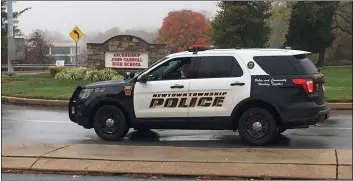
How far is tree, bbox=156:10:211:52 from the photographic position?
10750 mm

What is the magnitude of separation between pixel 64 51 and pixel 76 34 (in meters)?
1.60

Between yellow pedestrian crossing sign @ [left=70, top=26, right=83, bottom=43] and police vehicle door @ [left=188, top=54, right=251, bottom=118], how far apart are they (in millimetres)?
3945

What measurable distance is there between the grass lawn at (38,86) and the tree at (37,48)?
912 mm

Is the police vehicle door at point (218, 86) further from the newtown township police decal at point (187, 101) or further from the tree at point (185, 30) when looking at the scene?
the tree at point (185, 30)

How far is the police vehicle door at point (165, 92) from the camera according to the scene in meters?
A: 8.17

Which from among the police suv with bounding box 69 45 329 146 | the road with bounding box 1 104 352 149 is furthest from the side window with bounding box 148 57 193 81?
the road with bounding box 1 104 352 149

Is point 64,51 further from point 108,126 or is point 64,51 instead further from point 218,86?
point 218,86

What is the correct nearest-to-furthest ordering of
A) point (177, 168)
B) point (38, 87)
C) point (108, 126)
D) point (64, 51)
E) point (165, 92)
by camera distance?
point (177, 168), point (165, 92), point (108, 126), point (64, 51), point (38, 87)

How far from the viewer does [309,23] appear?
9.00m

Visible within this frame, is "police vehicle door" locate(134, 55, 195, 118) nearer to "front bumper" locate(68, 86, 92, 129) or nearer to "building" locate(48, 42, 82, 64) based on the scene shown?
"front bumper" locate(68, 86, 92, 129)

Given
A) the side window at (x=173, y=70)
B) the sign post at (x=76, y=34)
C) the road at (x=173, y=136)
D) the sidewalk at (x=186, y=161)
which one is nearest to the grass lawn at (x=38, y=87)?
the sign post at (x=76, y=34)

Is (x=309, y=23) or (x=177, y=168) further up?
(x=309, y=23)

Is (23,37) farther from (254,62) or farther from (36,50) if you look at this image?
(254,62)

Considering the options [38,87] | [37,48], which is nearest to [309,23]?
[37,48]
